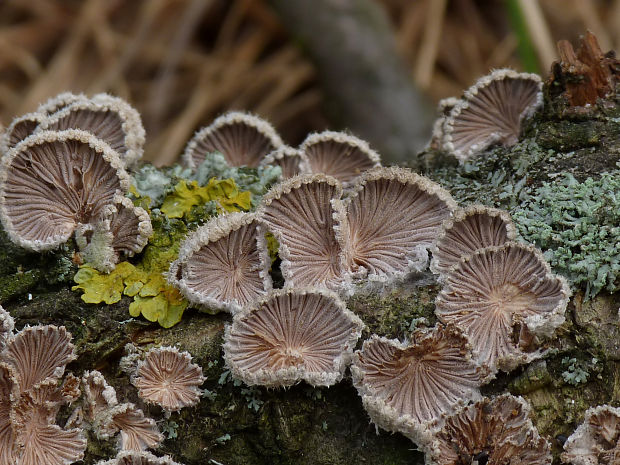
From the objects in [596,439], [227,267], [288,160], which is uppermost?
[288,160]

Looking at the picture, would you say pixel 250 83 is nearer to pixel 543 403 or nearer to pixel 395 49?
pixel 395 49

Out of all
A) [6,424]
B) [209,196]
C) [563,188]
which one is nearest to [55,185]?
[209,196]

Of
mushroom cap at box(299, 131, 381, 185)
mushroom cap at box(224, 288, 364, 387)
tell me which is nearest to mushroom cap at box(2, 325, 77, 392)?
mushroom cap at box(224, 288, 364, 387)

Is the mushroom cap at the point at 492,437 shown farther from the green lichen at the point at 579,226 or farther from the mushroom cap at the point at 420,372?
the green lichen at the point at 579,226

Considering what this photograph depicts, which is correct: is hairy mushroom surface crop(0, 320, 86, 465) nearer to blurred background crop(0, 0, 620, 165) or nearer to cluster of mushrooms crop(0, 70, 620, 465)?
cluster of mushrooms crop(0, 70, 620, 465)

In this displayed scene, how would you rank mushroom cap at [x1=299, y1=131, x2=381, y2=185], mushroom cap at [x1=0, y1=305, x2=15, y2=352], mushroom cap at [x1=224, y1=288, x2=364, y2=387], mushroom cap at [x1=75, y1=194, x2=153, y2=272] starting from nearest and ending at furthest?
mushroom cap at [x1=224, y1=288, x2=364, y2=387] → mushroom cap at [x1=0, y1=305, x2=15, y2=352] → mushroom cap at [x1=75, y1=194, x2=153, y2=272] → mushroom cap at [x1=299, y1=131, x2=381, y2=185]

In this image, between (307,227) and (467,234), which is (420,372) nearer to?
(467,234)
